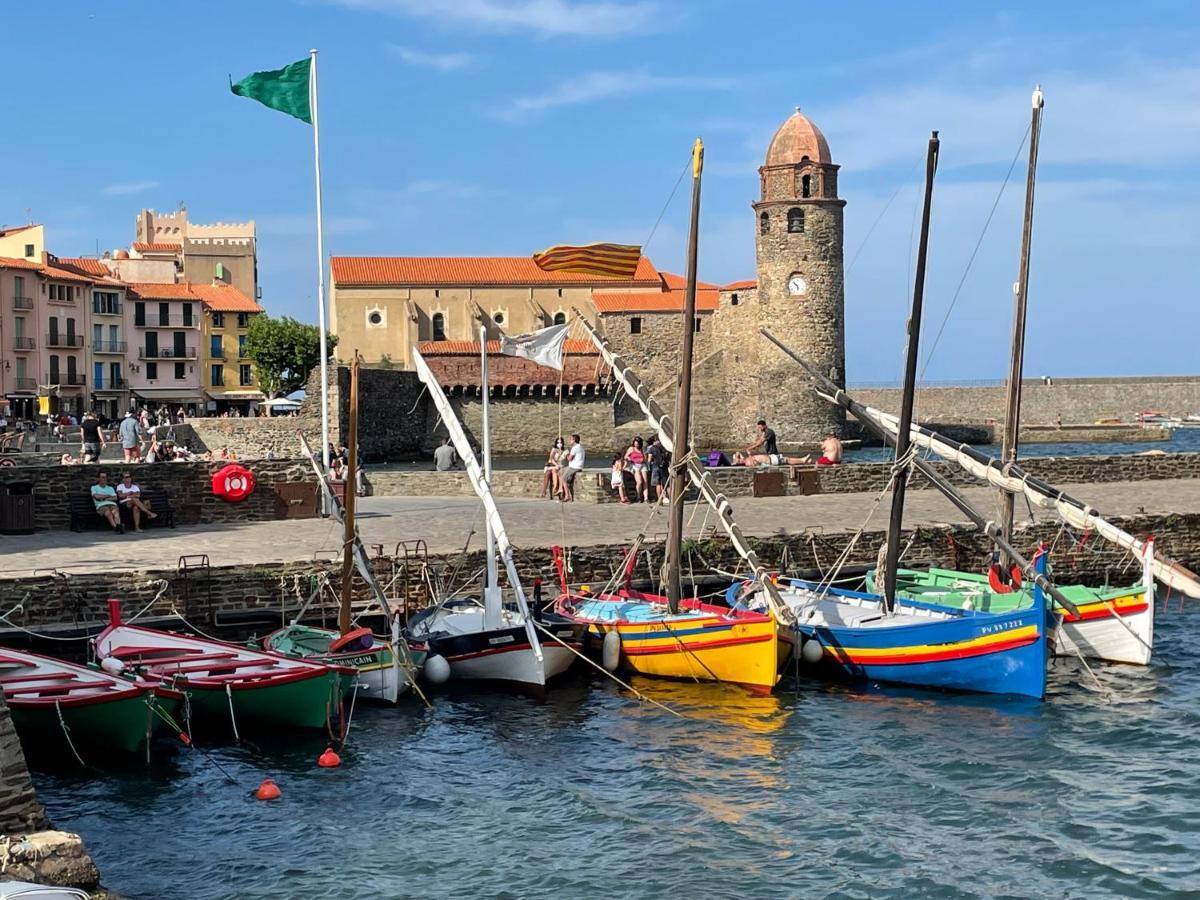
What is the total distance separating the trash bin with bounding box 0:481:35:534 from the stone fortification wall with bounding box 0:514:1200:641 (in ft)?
17.2

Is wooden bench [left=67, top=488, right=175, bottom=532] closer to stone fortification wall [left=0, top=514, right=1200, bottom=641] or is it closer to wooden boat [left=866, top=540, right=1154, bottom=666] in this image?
stone fortification wall [left=0, top=514, right=1200, bottom=641]

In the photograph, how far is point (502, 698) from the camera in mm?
18547

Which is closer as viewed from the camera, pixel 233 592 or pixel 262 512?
pixel 233 592

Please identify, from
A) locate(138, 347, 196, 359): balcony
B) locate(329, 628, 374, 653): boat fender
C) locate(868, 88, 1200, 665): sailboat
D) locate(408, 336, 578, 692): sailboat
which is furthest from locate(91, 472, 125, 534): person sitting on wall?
locate(138, 347, 196, 359): balcony

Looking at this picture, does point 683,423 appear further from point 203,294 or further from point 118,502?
point 203,294

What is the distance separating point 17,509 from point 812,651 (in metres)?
13.3

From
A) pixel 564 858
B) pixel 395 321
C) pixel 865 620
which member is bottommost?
pixel 564 858

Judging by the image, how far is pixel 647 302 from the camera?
84.5 metres

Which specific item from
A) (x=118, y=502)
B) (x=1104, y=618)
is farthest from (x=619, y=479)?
(x=1104, y=618)

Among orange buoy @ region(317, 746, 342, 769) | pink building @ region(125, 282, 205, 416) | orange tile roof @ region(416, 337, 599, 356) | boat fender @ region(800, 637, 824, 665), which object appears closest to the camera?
orange buoy @ region(317, 746, 342, 769)

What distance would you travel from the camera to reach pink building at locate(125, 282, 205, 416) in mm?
85375

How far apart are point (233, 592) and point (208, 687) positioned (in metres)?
4.03

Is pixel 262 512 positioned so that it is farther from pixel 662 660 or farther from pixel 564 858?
pixel 564 858

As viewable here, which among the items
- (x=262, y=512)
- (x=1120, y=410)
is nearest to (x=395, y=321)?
(x=1120, y=410)
